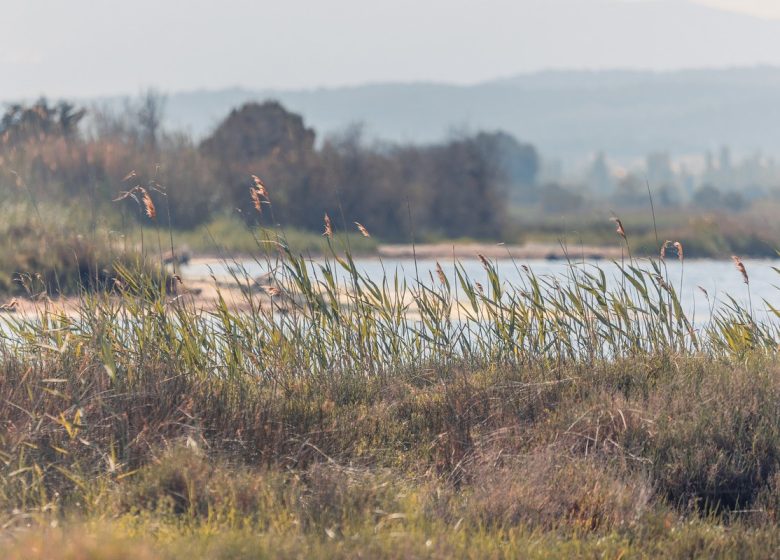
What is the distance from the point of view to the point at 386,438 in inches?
283

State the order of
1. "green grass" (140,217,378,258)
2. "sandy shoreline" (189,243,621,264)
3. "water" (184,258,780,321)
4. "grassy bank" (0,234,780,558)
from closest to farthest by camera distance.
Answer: "grassy bank" (0,234,780,558) → "water" (184,258,780,321) → "green grass" (140,217,378,258) → "sandy shoreline" (189,243,621,264)

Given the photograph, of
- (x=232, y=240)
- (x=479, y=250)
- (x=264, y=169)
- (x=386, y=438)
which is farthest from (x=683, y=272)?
(x=386, y=438)

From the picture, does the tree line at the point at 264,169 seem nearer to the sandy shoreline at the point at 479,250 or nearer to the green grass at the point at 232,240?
the green grass at the point at 232,240

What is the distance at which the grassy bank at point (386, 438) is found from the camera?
17.6 feet

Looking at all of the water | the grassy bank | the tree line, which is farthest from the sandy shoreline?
the grassy bank

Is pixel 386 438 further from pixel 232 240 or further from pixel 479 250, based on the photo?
pixel 479 250

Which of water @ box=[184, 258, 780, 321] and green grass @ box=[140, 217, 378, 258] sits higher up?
green grass @ box=[140, 217, 378, 258]

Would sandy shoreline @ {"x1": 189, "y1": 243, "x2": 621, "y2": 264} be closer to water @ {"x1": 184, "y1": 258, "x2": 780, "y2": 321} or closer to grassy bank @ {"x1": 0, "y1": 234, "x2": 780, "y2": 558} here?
water @ {"x1": 184, "y1": 258, "x2": 780, "y2": 321}

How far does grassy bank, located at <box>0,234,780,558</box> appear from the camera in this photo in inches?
211

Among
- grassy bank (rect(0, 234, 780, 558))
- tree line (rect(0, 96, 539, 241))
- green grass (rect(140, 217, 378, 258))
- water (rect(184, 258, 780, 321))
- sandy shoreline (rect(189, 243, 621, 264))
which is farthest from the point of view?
sandy shoreline (rect(189, 243, 621, 264))

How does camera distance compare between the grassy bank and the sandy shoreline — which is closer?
the grassy bank

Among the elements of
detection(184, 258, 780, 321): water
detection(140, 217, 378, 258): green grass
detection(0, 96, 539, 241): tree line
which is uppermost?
detection(0, 96, 539, 241): tree line

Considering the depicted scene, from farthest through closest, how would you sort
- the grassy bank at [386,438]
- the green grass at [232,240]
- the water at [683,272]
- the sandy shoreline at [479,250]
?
the sandy shoreline at [479,250] < the green grass at [232,240] < the water at [683,272] < the grassy bank at [386,438]

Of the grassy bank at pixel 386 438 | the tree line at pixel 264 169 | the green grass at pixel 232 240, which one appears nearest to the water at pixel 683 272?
the green grass at pixel 232 240
